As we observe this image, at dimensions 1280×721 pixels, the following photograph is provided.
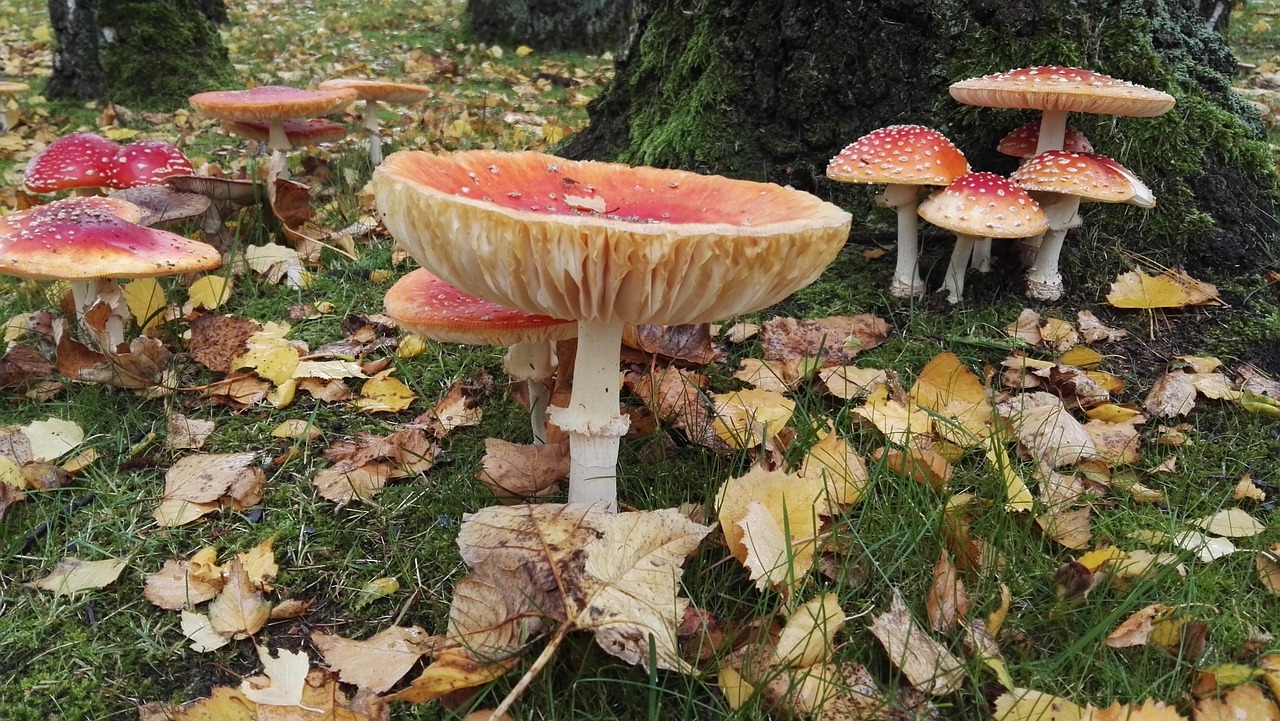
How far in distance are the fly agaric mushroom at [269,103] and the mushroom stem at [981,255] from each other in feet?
11.9

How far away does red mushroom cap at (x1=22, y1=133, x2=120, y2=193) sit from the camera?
4016 millimetres

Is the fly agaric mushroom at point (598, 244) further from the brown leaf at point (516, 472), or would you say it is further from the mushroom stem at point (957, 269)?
the mushroom stem at point (957, 269)

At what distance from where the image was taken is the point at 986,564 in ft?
7.10

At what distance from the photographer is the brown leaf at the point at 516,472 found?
8.32 feet

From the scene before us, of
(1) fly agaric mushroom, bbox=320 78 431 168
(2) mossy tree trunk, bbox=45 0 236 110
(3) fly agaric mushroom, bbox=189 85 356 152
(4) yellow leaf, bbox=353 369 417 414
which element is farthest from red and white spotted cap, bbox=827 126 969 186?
(2) mossy tree trunk, bbox=45 0 236 110


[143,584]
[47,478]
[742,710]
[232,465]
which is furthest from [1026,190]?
[47,478]

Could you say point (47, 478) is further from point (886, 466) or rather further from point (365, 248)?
point (886, 466)

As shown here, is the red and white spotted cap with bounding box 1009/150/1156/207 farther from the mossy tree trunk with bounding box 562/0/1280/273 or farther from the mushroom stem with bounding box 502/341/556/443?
the mushroom stem with bounding box 502/341/556/443

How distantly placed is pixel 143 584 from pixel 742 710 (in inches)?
66.6

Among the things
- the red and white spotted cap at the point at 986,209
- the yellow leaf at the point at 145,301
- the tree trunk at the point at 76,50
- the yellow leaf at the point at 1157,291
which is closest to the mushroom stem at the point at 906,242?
the red and white spotted cap at the point at 986,209

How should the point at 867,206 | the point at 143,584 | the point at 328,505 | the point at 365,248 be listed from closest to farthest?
the point at 143,584 → the point at 328,505 → the point at 867,206 → the point at 365,248

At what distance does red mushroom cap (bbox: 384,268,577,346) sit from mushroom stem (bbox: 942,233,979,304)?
187 centimetres

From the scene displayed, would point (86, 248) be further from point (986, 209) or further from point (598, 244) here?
point (986, 209)

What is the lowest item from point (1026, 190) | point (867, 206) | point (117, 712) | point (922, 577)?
point (117, 712)
